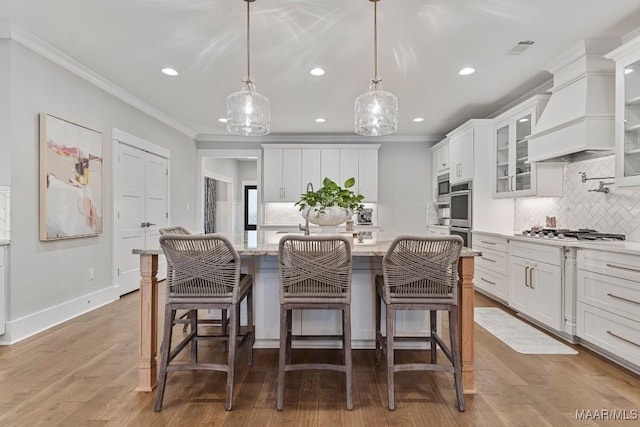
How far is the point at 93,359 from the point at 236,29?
279cm

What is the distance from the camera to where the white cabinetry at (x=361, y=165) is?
6660mm

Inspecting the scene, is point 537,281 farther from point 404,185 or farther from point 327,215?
point 404,185

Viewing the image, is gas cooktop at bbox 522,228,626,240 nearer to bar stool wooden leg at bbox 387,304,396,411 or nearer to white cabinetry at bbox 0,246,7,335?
bar stool wooden leg at bbox 387,304,396,411

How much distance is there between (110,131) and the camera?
4324mm

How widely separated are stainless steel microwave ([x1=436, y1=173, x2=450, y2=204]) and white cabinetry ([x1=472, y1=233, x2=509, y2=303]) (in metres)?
1.42

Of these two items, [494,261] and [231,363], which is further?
[494,261]

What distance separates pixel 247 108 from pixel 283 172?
4.02m

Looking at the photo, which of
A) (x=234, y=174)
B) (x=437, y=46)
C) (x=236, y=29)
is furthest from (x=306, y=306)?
(x=234, y=174)

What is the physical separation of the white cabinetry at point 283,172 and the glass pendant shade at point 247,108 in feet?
12.7

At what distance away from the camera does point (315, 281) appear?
2.04 metres

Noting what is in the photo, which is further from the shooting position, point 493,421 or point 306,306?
point 306,306

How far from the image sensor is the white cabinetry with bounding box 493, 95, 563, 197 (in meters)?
3.90

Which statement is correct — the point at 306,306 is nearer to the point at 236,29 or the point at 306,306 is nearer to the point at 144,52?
the point at 236,29

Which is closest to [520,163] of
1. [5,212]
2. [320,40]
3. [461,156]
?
[461,156]
